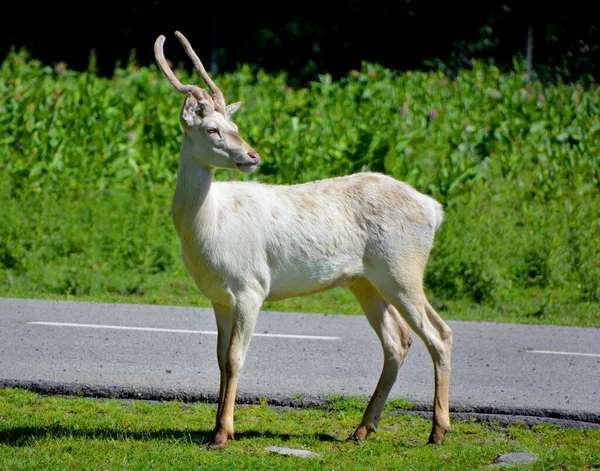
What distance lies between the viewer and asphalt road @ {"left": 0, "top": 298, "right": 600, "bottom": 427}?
700cm

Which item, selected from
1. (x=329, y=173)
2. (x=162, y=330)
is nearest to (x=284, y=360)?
(x=162, y=330)

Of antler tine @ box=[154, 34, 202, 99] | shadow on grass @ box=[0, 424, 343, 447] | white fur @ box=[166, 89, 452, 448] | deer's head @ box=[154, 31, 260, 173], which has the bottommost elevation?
shadow on grass @ box=[0, 424, 343, 447]

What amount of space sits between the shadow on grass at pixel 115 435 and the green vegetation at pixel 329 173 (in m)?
4.42

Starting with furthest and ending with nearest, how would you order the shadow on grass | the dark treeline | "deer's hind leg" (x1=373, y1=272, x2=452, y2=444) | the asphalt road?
the dark treeline < the asphalt road < "deer's hind leg" (x1=373, y1=272, x2=452, y2=444) < the shadow on grass

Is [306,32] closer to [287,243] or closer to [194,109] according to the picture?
[287,243]

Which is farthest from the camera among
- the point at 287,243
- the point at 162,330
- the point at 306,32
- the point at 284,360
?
the point at 306,32

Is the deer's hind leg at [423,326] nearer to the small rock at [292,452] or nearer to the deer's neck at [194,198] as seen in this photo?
the small rock at [292,452]

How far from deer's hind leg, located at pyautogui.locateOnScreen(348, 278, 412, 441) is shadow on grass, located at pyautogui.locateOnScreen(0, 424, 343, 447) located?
→ 1.07 ft

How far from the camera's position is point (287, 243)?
5.96 metres

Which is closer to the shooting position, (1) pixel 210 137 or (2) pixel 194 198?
(1) pixel 210 137

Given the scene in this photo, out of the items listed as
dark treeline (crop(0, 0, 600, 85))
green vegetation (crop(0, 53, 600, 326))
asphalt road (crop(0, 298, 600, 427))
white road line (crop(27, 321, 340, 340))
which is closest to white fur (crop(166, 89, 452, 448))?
asphalt road (crop(0, 298, 600, 427))

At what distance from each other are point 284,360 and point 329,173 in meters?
5.89

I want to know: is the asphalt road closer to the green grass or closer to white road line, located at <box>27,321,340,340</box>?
white road line, located at <box>27,321,340,340</box>

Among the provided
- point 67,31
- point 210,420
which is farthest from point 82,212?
point 67,31
